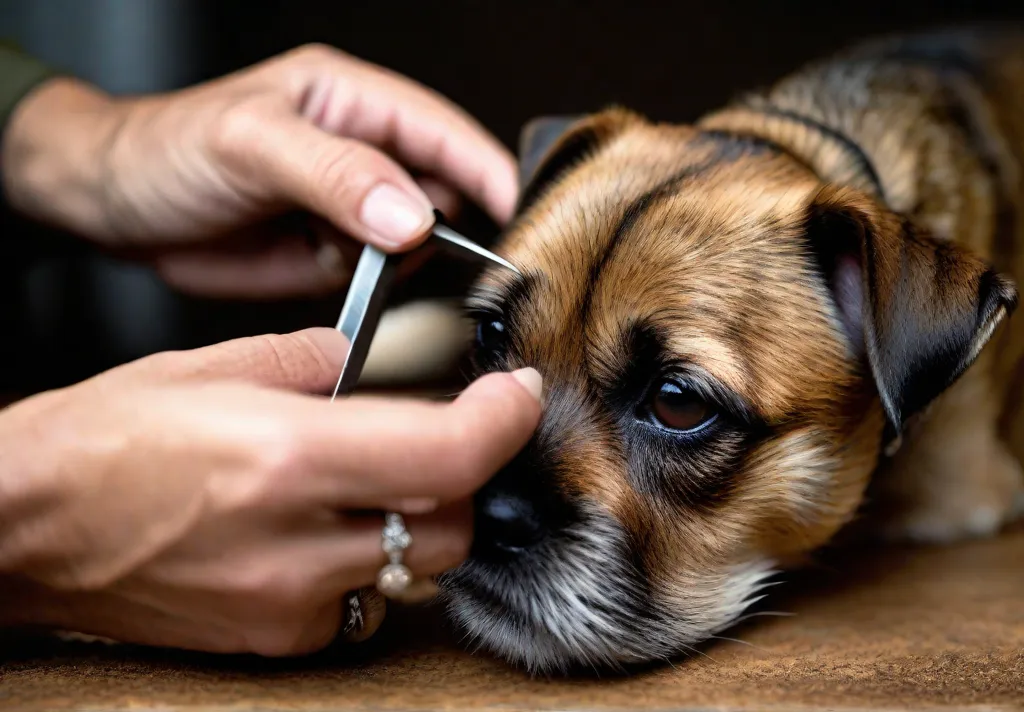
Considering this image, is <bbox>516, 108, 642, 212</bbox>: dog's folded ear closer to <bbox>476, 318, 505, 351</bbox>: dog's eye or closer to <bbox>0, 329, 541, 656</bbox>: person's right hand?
<bbox>476, 318, 505, 351</bbox>: dog's eye

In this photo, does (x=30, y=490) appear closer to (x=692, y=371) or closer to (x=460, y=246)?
(x=460, y=246)

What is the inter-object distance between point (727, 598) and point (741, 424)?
0.35m

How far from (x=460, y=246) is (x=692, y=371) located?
56 cm

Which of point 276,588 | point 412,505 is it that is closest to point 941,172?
point 412,505

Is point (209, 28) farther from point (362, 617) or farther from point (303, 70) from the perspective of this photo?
point (362, 617)

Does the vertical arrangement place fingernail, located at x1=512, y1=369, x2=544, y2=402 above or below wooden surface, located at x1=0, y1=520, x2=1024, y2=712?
above

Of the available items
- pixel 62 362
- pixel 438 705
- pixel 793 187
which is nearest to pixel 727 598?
pixel 438 705

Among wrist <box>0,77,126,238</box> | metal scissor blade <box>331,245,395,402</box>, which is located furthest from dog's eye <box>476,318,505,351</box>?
wrist <box>0,77,126,238</box>

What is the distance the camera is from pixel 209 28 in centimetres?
318

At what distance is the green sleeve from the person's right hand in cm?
176

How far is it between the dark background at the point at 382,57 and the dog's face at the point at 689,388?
0.83 metres

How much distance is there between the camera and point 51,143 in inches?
107

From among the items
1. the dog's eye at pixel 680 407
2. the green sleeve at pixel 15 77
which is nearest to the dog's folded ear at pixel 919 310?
the dog's eye at pixel 680 407

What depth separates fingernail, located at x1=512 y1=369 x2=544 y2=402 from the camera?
1396 mm
